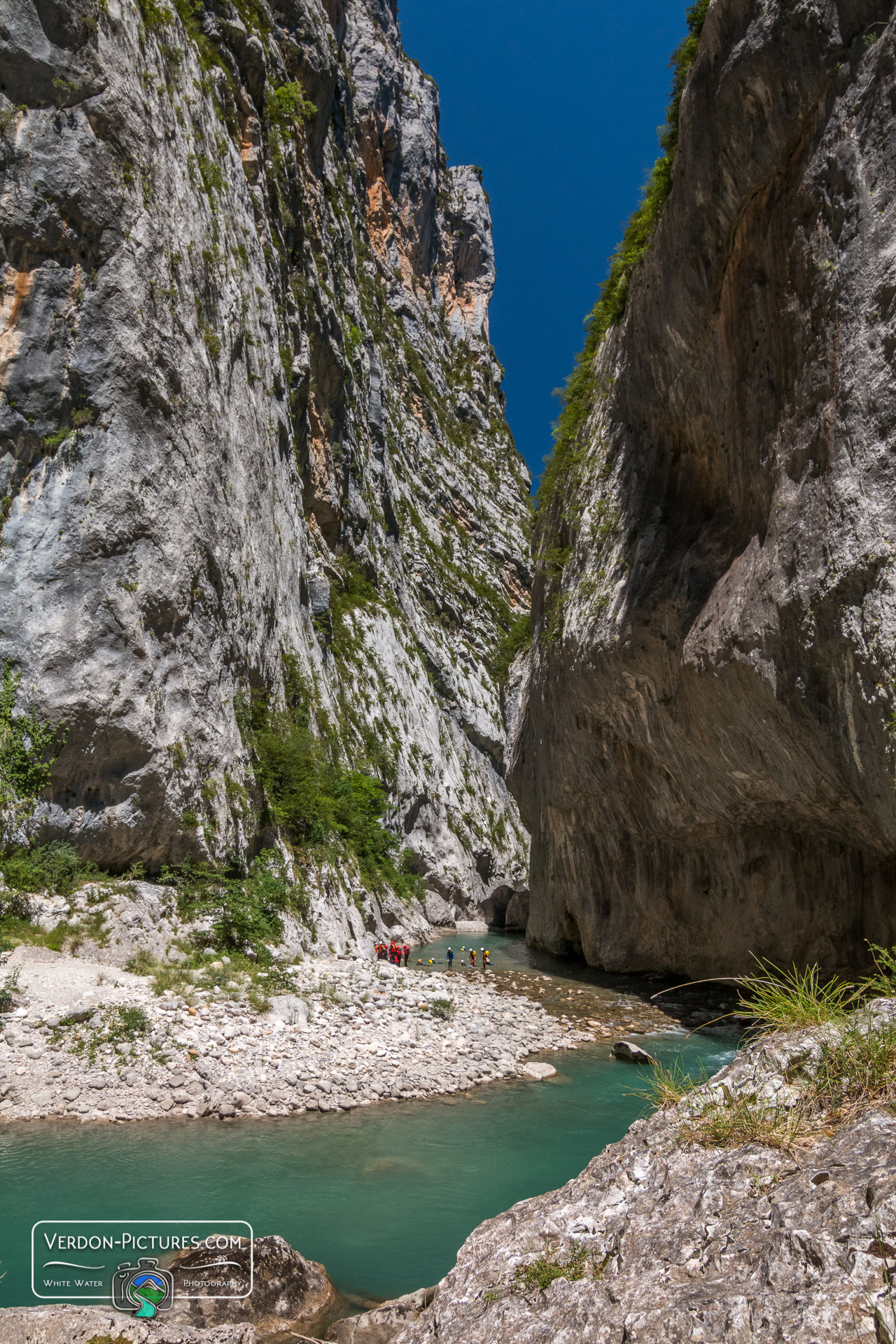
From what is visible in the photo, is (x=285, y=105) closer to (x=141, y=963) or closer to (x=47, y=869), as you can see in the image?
(x=47, y=869)

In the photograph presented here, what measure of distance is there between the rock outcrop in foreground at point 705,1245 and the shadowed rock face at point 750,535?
7.81 metres

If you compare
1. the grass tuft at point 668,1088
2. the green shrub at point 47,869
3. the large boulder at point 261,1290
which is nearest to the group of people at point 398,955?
the green shrub at point 47,869

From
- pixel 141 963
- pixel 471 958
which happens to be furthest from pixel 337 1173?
pixel 471 958

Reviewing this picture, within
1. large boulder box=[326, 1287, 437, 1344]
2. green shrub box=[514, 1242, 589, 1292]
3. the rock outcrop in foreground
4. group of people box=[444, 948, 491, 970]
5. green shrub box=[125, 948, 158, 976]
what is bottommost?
group of people box=[444, 948, 491, 970]

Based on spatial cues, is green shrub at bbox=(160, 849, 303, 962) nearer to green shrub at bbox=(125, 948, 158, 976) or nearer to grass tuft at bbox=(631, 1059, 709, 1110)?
green shrub at bbox=(125, 948, 158, 976)

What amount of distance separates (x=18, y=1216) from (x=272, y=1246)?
8.40 feet

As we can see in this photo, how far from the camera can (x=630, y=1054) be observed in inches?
519

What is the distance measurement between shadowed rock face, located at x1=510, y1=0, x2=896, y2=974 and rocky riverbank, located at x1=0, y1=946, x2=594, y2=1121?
642cm

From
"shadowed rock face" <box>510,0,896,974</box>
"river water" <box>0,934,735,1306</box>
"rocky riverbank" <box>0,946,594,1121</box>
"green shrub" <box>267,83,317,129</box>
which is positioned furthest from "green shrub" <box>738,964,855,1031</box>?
"green shrub" <box>267,83,317,129</box>

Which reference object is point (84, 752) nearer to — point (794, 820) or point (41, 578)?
point (41, 578)

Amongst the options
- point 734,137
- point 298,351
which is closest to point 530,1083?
point 734,137

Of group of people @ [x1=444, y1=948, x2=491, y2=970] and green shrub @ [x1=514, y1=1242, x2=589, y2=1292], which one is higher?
green shrub @ [x1=514, y1=1242, x2=589, y2=1292]

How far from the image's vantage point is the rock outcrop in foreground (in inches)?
105

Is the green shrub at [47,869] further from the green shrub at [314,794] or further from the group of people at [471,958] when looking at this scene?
the group of people at [471,958]
